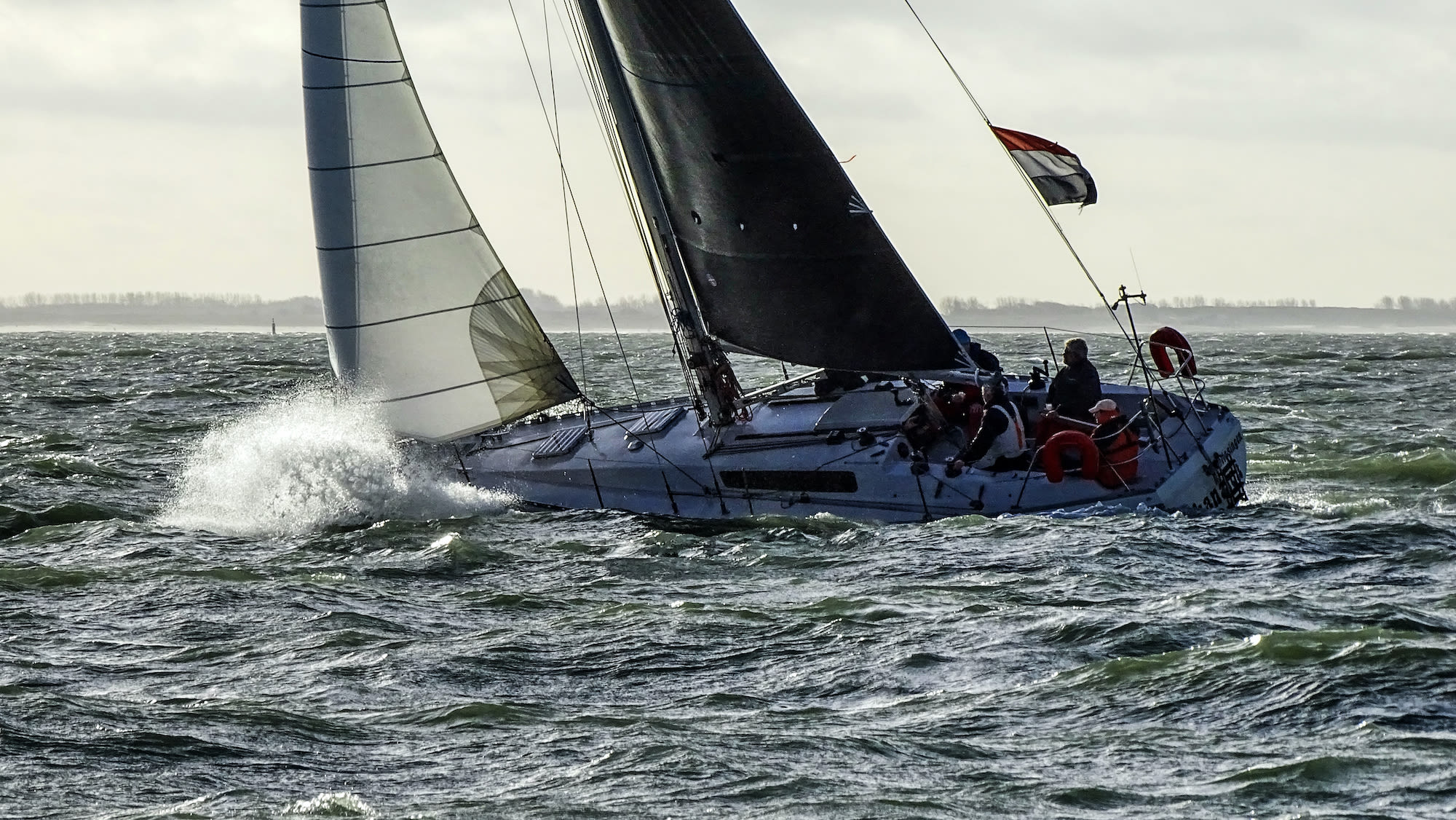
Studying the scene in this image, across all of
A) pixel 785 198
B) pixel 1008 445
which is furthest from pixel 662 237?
pixel 1008 445

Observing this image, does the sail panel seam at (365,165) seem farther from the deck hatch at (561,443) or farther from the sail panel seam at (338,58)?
the deck hatch at (561,443)

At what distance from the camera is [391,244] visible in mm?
17141

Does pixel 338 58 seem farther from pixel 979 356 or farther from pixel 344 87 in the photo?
pixel 979 356

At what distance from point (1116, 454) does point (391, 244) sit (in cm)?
759

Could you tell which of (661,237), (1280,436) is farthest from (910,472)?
(1280,436)

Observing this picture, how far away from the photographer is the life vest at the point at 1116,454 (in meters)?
14.8

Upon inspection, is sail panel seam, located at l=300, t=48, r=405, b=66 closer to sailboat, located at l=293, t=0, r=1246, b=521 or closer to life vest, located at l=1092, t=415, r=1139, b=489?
sailboat, located at l=293, t=0, r=1246, b=521

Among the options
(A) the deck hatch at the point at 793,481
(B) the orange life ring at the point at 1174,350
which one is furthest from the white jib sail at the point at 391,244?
(B) the orange life ring at the point at 1174,350

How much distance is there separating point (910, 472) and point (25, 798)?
29.5 feet

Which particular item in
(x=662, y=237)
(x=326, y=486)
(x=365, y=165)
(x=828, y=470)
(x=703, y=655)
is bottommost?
(x=703, y=655)

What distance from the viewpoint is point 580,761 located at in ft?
27.8

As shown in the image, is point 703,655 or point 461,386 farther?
point 461,386

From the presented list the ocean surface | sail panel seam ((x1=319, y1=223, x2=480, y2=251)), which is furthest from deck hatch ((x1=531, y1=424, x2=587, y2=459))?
sail panel seam ((x1=319, y1=223, x2=480, y2=251))

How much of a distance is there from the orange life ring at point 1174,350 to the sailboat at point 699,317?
5cm
